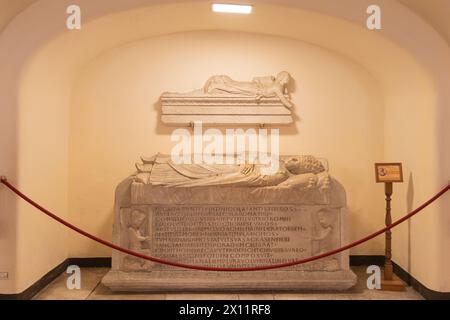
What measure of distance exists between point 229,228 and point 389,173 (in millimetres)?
1427

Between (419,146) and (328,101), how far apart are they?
1.13 meters

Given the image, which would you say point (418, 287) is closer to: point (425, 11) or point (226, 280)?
point (226, 280)

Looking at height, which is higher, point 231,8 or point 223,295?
point 231,8

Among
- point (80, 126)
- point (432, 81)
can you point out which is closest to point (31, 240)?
point (80, 126)

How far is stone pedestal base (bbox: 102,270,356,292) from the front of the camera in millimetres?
3998

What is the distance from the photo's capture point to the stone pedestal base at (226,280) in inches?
157

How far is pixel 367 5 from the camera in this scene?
3.90m

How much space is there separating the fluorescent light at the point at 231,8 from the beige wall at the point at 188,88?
12 centimetres

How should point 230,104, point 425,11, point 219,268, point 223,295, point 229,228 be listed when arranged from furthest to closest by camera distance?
1. point 230,104
2. point 229,228
3. point 223,295
4. point 425,11
5. point 219,268

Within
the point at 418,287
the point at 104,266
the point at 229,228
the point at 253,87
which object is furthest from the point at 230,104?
the point at 418,287

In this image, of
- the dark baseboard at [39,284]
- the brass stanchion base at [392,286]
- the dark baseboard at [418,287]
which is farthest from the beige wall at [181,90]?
the brass stanchion base at [392,286]

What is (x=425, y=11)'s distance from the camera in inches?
149

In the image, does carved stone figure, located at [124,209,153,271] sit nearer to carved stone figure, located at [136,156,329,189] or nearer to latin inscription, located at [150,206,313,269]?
latin inscription, located at [150,206,313,269]

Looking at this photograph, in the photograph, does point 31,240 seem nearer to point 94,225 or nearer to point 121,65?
point 94,225
